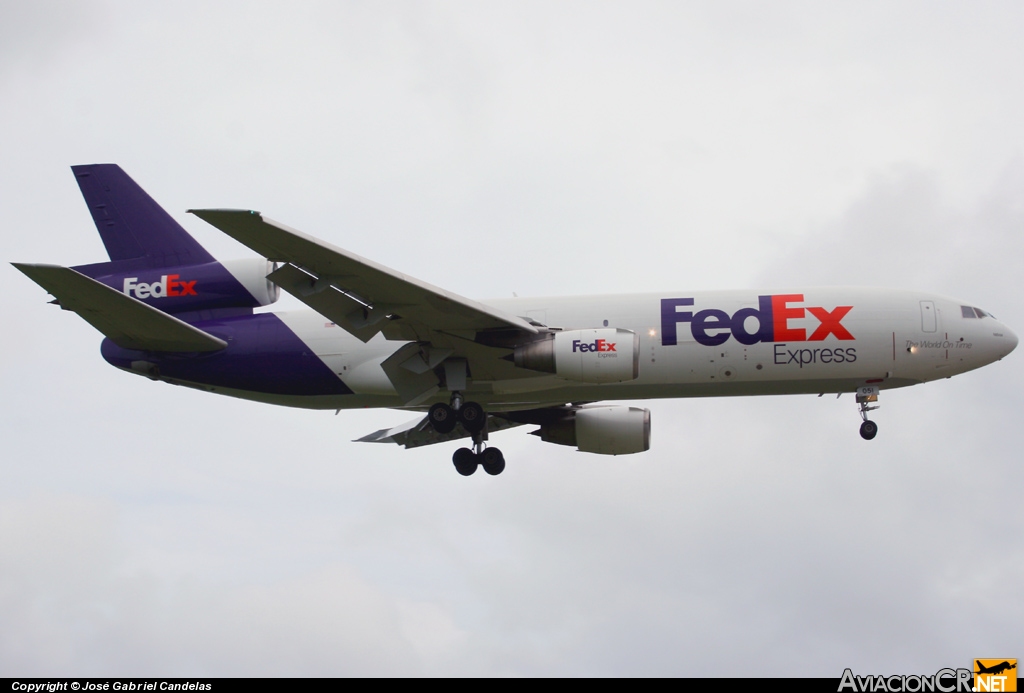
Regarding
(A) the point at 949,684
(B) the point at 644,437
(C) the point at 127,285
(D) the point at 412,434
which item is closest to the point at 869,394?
(B) the point at 644,437

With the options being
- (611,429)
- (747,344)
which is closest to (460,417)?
(611,429)

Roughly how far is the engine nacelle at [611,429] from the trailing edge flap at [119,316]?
A: 11449mm

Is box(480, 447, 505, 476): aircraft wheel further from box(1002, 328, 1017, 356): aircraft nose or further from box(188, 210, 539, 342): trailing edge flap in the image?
box(1002, 328, 1017, 356): aircraft nose

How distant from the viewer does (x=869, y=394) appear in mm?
31859

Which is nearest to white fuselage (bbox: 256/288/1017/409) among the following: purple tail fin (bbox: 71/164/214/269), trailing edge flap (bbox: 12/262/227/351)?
trailing edge flap (bbox: 12/262/227/351)

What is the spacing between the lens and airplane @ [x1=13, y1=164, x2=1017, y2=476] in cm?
2959

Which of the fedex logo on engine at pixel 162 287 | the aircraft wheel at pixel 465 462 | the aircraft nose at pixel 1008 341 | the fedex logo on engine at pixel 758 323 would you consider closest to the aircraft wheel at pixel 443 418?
Answer: the aircraft wheel at pixel 465 462

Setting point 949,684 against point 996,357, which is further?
point 996,357

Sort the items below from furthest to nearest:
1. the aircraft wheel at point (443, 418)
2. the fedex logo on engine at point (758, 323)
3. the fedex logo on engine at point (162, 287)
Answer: the fedex logo on engine at point (162, 287)
the aircraft wheel at point (443, 418)
the fedex logo on engine at point (758, 323)

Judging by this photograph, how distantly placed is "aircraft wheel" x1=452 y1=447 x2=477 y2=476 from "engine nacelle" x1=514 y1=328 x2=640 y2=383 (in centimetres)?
508

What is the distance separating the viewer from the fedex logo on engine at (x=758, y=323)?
30.8 m

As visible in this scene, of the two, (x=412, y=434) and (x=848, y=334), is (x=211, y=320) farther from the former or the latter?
(x=848, y=334)

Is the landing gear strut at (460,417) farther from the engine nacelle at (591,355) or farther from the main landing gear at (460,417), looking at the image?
the engine nacelle at (591,355)

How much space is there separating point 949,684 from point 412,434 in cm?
1959
